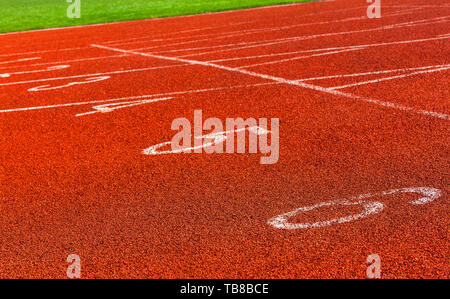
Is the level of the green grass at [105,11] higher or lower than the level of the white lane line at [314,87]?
higher

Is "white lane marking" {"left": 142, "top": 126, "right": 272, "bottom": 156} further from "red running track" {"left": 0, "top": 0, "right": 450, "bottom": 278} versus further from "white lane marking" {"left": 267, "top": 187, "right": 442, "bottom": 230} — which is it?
"white lane marking" {"left": 267, "top": 187, "right": 442, "bottom": 230}

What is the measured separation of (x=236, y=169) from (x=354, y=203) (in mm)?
1407

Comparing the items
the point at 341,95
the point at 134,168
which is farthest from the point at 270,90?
the point at 134,168

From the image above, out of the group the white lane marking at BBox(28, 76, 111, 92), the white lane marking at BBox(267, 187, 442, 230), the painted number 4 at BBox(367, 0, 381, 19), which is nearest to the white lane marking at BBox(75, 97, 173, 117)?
the white lane marking at BBox(28, 76, 111, 92)

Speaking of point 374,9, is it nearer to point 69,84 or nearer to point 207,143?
point 69,84

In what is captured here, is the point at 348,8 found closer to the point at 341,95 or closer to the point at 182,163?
the point at 341,95

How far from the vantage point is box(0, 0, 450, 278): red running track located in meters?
4.37

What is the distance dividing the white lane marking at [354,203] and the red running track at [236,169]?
2 cm

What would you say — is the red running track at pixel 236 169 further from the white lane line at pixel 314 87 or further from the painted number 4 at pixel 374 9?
the painted number 4 at pixel 374 9

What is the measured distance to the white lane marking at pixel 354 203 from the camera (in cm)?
472

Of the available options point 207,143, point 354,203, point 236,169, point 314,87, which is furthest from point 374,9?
point 354,203

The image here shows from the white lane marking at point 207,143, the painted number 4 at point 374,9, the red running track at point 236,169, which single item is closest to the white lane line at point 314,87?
the red running track at point 236,169

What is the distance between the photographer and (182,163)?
20.4ft
